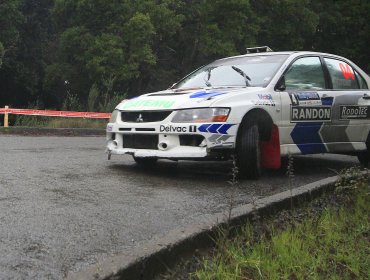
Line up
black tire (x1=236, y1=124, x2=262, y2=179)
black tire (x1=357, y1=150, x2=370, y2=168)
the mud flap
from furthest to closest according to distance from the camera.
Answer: black tire (x1=357, y1=150, x2=370, y2=168) → the mud flap → black tire (x1=236, y1=124, x2=262, y2=179)

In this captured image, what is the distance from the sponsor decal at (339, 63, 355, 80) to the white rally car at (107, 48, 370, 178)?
2cm

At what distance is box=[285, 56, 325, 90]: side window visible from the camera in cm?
642

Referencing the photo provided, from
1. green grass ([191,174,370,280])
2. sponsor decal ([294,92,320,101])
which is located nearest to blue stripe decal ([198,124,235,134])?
sponsor decal ([294,92,320,101])

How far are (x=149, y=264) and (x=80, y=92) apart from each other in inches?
1107

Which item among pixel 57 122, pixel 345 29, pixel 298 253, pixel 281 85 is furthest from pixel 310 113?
pixel 345 29

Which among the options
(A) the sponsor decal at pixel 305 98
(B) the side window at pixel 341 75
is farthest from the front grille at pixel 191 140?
(B) the side window at pixel 341 75

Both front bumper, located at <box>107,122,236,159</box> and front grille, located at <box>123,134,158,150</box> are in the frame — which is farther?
front grille, located at <box>123,134,158,150</box>

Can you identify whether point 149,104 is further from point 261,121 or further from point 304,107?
point 304,107

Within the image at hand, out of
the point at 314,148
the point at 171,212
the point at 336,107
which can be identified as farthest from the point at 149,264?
the point at 336,107

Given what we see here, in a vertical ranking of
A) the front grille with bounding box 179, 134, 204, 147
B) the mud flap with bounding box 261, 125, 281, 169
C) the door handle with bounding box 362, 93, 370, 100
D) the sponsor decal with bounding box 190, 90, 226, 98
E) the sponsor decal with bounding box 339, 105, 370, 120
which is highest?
the sponsor decal with bounding box 190, 90, 226, 98

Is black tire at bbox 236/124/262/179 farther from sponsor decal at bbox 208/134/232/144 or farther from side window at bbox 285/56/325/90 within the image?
side window at bbox 285/56/325/90

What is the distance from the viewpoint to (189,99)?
18.5ft

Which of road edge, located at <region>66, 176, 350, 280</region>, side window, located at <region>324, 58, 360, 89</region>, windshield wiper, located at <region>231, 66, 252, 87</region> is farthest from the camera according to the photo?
side window, located at <region>324, 58, 360, 89</region>

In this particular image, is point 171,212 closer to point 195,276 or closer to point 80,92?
point 195,276
